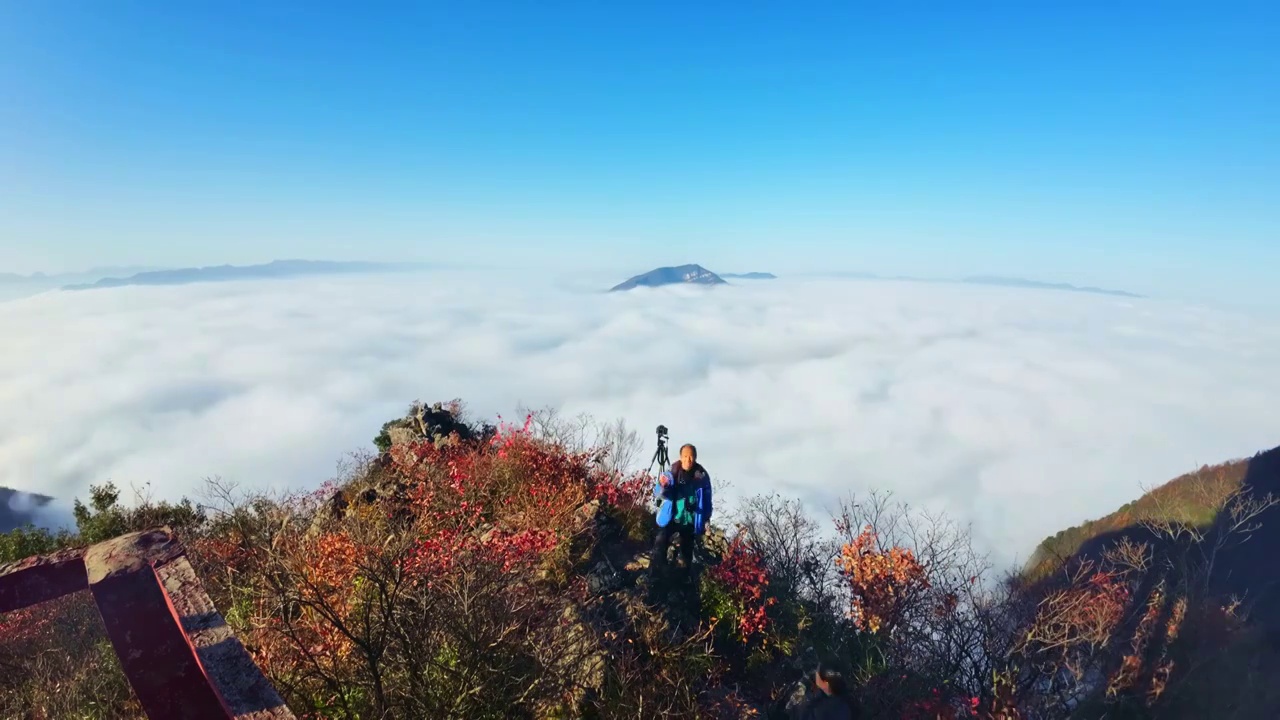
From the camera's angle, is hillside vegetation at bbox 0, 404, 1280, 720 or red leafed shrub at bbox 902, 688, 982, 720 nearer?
hillside vegetation at bbox 0, 404, 1280, 720

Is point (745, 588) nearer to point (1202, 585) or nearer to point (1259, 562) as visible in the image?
point (1202, 585)

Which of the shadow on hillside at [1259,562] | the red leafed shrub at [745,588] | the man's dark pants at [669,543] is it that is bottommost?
the shadow on hillside at [1259,562]

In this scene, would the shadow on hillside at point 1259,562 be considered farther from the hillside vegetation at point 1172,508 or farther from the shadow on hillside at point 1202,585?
the hillside vegetation at point 1172,508

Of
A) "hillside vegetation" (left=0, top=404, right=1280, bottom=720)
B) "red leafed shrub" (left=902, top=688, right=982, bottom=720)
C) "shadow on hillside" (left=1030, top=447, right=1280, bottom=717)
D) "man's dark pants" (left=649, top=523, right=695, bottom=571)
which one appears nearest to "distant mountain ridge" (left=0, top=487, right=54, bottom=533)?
"hillside vegetation" (left=0, top=404, right=1280, bottom=720)

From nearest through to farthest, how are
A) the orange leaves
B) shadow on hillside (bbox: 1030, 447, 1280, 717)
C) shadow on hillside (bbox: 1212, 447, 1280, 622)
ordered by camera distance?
the orange leaves → shadow on hillside (bbox: 1030, 447, 1280, 717) → shadow on hillside (bbox: 1212, 447, 1280, 622)

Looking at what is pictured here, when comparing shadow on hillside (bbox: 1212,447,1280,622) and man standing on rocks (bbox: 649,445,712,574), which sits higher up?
man standing on rocks (bbox: 649,445,712,574)

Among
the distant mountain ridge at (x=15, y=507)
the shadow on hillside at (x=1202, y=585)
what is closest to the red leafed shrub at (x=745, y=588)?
the shadow on hillside at (x=1202, y=585)

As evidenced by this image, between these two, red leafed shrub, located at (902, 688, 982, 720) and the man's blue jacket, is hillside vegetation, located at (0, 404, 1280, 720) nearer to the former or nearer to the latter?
red leafed shrub, located at (902, 688, 982, 720)
